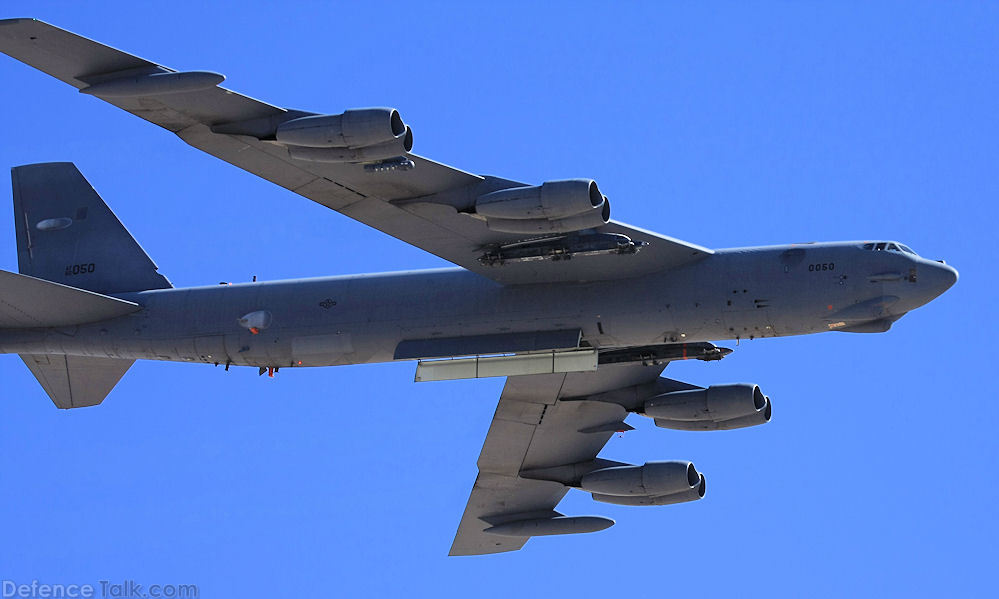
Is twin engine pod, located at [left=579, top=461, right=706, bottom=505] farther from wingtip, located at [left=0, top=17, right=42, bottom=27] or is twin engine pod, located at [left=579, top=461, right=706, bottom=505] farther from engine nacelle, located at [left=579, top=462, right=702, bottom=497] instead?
wingtip, located at [left=0, top=17, right=42, bottom=27]

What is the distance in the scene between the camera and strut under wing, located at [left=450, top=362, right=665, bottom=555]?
33.8 meters

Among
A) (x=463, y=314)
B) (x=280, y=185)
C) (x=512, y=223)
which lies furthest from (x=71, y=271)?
(x=512, y=223)

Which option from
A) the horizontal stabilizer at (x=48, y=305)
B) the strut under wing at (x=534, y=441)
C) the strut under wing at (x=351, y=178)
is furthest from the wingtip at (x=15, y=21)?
the strut under wing at (x=534, y=441)

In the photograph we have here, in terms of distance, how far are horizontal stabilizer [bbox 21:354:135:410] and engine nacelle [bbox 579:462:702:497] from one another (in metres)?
11.6

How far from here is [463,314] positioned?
98.9 feet

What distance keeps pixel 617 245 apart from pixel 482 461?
31.0ft

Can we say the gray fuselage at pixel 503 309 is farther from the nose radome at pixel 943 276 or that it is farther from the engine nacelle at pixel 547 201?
the engine nacelle at pixel 547 201

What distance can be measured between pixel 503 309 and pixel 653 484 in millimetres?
6656

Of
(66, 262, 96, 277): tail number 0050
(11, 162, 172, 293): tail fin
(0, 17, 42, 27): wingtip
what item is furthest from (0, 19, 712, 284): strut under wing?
(66, 262, 96, 277): tail number 0050

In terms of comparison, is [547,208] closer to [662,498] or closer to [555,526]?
[662,498]

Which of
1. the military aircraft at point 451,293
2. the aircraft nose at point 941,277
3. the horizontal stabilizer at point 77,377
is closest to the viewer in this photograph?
the military aircraft at point 451,293

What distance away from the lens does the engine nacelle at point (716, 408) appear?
32.5 meters

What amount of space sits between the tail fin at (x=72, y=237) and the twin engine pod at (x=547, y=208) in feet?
32.4

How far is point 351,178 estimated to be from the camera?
28.6 metres
